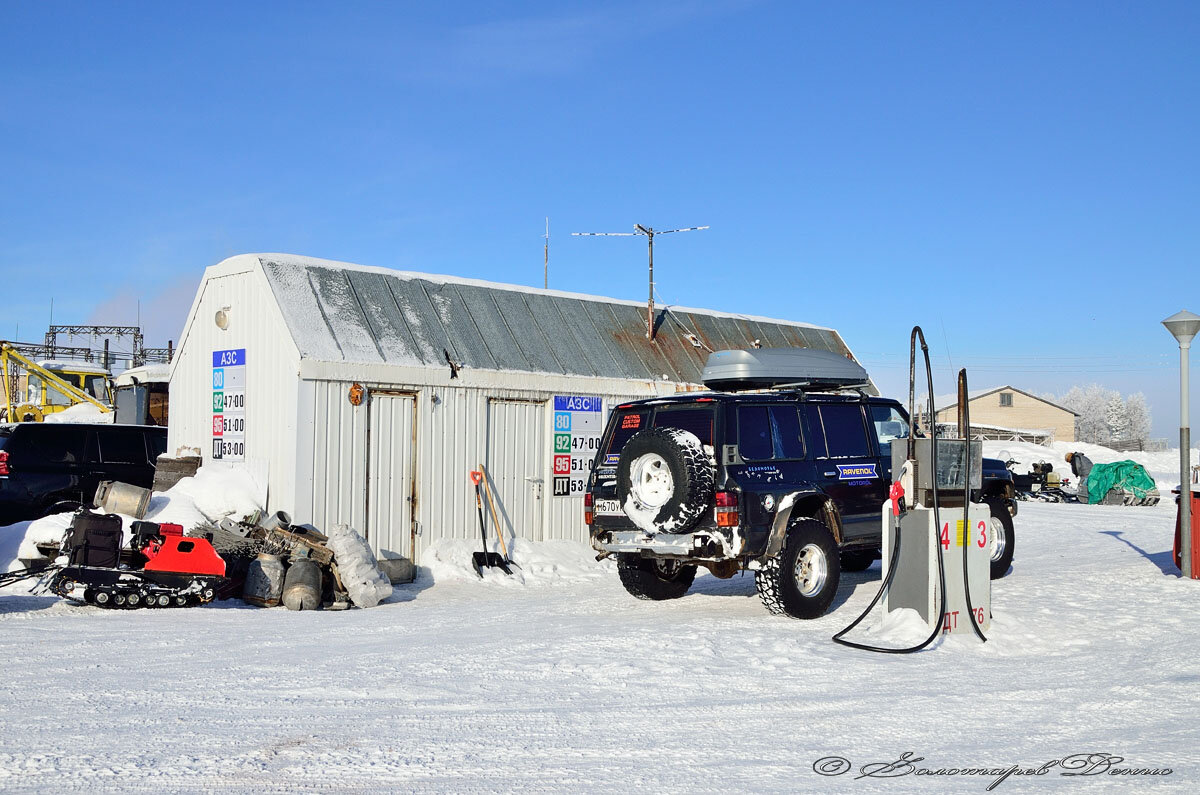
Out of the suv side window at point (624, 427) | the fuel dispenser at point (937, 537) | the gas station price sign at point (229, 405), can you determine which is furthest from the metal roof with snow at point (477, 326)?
the fuel dispenser at point (937, 537)

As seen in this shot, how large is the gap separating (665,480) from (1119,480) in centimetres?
2347

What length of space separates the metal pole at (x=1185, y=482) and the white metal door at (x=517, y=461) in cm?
809

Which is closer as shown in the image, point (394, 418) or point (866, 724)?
point (866, 724)

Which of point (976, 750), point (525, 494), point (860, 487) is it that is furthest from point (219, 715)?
point (525, 494)

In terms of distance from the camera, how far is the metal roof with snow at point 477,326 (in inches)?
544

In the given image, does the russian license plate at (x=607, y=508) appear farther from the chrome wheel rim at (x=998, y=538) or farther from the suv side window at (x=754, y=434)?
the chrome wheel rim at (x=998, y=538)

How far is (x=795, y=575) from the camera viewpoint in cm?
1029

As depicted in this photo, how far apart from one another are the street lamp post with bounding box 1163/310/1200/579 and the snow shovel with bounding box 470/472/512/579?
805 cm

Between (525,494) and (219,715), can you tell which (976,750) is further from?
(525,494)

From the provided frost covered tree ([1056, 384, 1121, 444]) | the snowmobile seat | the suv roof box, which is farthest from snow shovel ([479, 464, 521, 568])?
frost covered tree ([1056, 384, 1121, 444])

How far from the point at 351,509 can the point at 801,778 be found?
9150 millimetres

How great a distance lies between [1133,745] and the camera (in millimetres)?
5930

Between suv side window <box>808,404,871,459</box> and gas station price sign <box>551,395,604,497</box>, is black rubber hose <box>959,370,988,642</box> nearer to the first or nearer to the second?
suv side window <box>808,404,871,459</box>

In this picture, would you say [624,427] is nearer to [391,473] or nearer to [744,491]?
[744,491]
